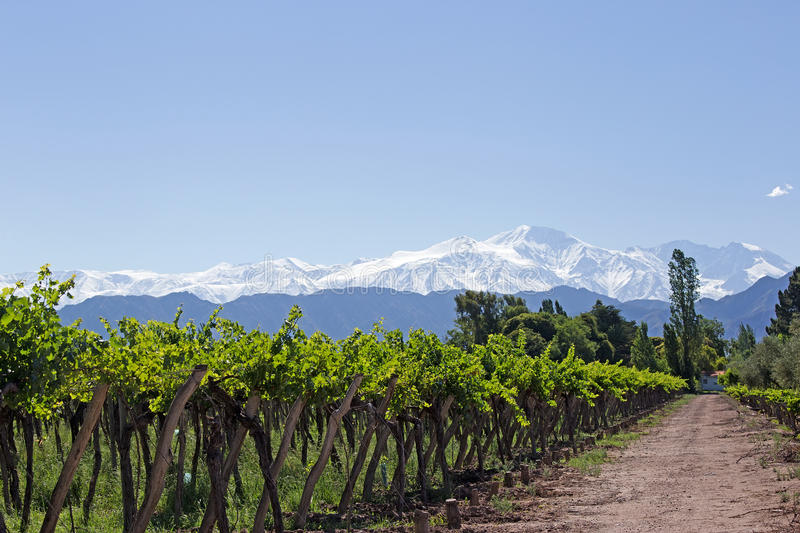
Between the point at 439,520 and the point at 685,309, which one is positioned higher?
the point at 685,309

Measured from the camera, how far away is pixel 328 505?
14.4 m

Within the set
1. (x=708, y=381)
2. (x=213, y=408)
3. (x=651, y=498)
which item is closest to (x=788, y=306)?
(x=708, y=381)

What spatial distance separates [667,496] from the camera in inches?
581

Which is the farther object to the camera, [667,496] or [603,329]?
[603,329]

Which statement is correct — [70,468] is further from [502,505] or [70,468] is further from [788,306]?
[788,306]

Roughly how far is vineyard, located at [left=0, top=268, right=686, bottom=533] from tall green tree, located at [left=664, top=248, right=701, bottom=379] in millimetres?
79393

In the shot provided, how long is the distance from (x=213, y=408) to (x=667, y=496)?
9.70 metres

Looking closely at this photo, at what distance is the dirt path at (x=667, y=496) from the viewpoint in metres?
11.6

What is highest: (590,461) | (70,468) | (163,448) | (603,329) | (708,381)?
(603,329)

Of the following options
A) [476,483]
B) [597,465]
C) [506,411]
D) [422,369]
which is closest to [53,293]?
[422,369]

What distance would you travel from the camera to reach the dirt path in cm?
1156

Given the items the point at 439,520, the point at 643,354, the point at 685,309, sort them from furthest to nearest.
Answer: the point at 685,309
the point at 643,354
the point at 439,520

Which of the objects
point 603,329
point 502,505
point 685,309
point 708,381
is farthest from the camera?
point 708,381

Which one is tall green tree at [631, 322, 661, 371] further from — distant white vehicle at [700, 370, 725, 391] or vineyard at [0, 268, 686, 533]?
vineyard at [0, 268, 686, 533]
